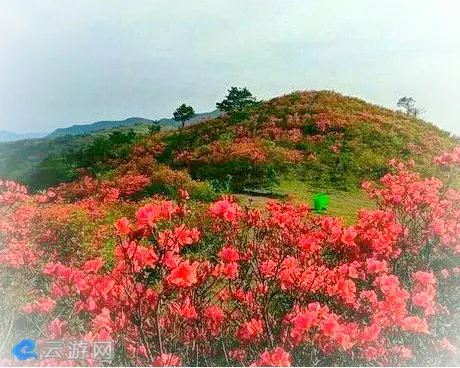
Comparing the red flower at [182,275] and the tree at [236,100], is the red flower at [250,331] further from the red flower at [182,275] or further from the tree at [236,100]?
the tree at [236,100]

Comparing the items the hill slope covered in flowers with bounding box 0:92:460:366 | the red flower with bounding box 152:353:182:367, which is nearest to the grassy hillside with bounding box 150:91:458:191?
the hill slope covered in flowers with bounding box 0:92:460:366

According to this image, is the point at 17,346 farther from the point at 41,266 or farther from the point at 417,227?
the point at 417,227

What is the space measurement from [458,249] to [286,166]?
9.56m

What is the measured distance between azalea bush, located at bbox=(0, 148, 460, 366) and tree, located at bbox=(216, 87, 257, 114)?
1920 centimetres

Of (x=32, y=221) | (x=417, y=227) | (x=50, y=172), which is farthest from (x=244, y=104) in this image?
(x=417, y=227)

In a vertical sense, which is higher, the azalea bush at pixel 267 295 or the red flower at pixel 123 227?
the red flower at pixel 123 227

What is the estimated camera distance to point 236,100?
2467cm

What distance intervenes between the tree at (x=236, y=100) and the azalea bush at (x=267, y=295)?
19.2 m

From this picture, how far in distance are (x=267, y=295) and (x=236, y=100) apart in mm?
21573

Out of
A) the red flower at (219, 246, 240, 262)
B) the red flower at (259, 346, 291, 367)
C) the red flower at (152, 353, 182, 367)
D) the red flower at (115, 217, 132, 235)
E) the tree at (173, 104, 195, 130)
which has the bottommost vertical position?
the red flower at (152, 353, 182, 367)

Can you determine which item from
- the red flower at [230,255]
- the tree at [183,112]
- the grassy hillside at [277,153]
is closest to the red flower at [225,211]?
the red flower at [230,255]

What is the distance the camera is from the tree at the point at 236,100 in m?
24.2

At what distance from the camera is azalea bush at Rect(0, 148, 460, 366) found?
3320 mm

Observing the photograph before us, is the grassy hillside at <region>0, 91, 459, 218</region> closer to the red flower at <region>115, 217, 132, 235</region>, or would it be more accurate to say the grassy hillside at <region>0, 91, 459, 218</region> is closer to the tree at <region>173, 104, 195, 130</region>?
the red flower at <region>115, 217, 132, 235</region>
